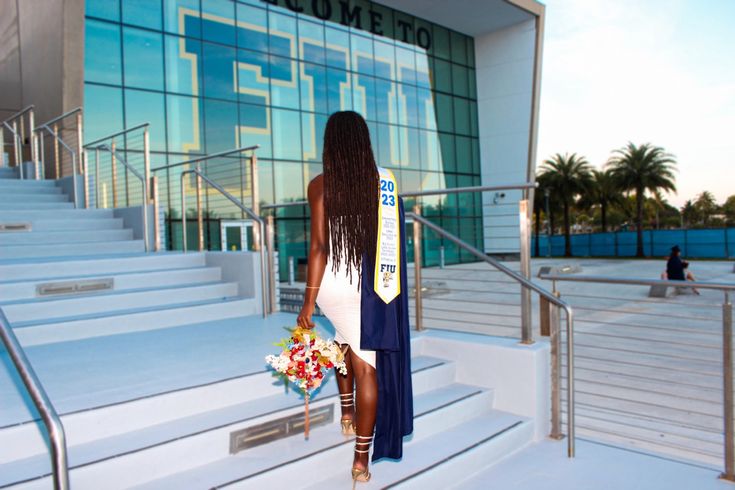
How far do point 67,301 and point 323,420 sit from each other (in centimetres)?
305

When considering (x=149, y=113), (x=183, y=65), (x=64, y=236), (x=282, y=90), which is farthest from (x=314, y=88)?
(x=64, y=236)

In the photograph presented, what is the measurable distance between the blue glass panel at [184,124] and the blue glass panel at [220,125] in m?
0.23

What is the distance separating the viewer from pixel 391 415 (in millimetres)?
2869

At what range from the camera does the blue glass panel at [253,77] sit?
18.1m

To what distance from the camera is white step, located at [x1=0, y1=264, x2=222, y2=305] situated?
16.4 ft

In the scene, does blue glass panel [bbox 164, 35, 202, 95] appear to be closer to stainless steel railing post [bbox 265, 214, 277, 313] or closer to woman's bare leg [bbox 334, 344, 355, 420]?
stainless steel railing post [bbox 265, 214, 277, 313]

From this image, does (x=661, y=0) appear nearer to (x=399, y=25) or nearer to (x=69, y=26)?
(x=399, y=25)

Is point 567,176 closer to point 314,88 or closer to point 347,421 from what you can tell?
point 314,88

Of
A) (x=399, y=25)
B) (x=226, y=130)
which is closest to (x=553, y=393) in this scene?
(x=226, y=130)

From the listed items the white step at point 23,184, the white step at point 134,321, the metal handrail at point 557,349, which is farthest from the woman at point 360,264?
the white step at point 23,184

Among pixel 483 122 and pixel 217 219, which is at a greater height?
pixel 483 122

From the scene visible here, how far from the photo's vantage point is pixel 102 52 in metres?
15.0

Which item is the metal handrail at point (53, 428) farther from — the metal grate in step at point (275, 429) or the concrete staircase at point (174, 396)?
the metal grate in step at point (275, 429)

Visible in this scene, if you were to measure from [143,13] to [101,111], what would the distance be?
3.38 meters
